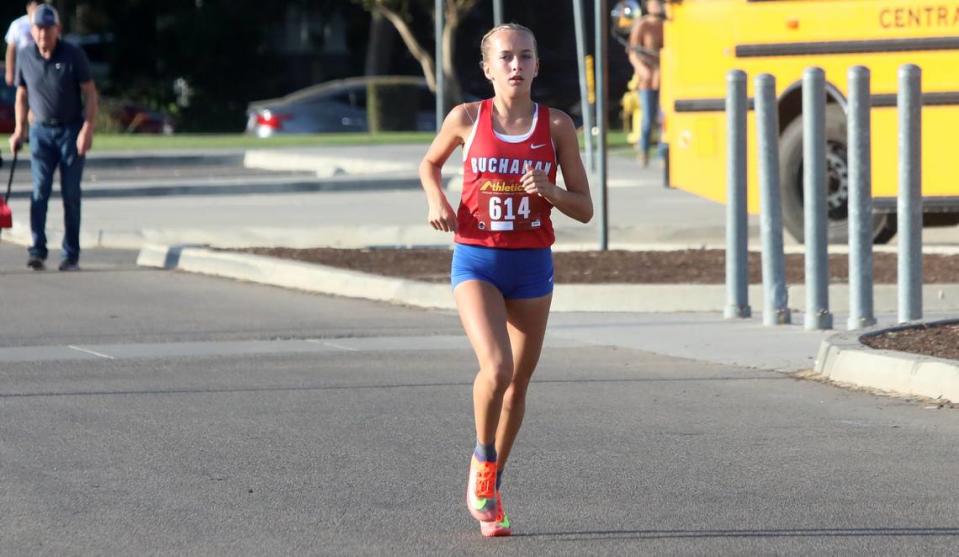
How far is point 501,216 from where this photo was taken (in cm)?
604

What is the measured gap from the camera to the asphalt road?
6082 millimetres

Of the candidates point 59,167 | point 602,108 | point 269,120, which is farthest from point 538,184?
point 269,120

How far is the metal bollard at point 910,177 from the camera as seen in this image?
10.2 meters

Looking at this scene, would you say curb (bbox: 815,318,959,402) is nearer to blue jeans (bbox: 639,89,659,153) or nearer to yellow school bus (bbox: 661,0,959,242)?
yellow school bus (bbox: 661,0,959,242)

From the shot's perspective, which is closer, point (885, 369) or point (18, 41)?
point (885, 369)

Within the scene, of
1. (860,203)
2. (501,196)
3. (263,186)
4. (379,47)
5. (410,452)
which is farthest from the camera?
(379,47)

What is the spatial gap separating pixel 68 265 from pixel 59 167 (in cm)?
76

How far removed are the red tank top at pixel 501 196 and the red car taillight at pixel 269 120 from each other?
32.3m

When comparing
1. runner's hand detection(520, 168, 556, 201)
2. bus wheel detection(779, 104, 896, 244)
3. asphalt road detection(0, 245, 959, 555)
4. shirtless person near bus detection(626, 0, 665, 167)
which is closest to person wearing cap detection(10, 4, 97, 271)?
asphalt road detection(0, 245, 959, 555)

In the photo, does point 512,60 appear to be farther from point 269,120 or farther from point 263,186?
point 269,120

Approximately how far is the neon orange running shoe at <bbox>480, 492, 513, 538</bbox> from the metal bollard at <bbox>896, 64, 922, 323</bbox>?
4785 mm

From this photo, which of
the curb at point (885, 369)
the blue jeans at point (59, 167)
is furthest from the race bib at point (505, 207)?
the blue jeans at point (59, 167)

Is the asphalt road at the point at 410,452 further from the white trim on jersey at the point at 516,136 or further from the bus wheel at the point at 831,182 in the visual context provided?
the bus wheel at the point at 831,182

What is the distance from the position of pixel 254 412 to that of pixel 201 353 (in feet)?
6.85
